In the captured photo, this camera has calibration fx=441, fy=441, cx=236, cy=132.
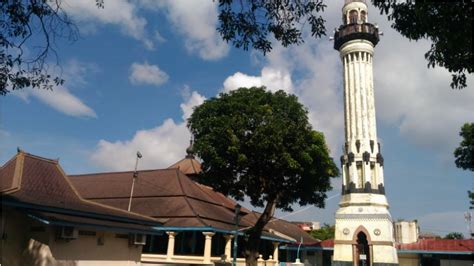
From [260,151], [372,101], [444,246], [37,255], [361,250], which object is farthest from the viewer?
[372,101]

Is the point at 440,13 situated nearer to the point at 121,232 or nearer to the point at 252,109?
the point at 121,232

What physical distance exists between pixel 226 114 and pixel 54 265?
539 inches

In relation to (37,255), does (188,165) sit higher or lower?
higher

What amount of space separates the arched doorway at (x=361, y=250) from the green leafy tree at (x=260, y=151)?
10798 mm

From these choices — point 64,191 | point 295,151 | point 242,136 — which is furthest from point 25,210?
point 295,151

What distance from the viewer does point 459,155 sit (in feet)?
112

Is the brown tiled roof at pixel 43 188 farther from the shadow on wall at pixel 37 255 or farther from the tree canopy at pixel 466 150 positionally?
the tree canopy at pixel 466 150

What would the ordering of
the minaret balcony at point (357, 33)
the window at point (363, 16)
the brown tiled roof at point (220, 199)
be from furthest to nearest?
the window at point (363, 16) → the minaret balcony at point (357, 33) → the brown tiled roof at point (220, 199)

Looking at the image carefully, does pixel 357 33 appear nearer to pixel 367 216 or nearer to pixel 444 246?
pixel 367 216

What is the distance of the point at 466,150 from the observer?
33938 mm

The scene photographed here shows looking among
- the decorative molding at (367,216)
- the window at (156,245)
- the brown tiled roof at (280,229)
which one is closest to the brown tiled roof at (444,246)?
the decorative molding at (367,216)

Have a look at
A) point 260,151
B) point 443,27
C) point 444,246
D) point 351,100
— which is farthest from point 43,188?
point 444,246

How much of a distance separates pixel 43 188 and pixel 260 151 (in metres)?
11.7

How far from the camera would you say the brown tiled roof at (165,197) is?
30.6 metres
